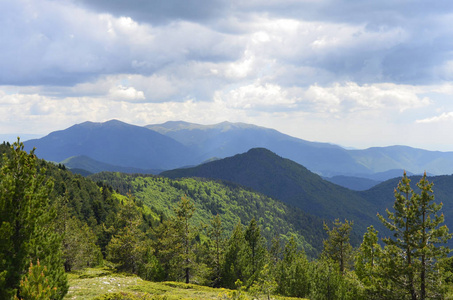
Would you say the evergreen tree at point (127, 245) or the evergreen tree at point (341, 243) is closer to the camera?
the evergreen tree at point (127, 245)

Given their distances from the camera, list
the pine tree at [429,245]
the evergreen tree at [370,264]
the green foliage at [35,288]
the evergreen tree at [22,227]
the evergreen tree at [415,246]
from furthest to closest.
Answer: the evergreen tree at [370,264] → the evergreen tree at [415,246] → the pine tree at [429,245] → the evergreen tree at [22,227] → the green foliage at [35,288]

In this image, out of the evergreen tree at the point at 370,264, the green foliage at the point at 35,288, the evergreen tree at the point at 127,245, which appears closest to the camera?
the green foliage at the point at 35,288

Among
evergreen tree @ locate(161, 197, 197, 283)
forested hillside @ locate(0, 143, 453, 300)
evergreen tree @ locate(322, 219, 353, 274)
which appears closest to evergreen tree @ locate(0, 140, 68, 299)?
forested hillside @ locate(0, 143, 453, 300)

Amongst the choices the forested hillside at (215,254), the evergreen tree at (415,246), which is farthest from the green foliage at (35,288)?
the evergreen tree at (415,246)

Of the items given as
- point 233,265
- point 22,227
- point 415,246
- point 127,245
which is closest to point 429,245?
point 415,246

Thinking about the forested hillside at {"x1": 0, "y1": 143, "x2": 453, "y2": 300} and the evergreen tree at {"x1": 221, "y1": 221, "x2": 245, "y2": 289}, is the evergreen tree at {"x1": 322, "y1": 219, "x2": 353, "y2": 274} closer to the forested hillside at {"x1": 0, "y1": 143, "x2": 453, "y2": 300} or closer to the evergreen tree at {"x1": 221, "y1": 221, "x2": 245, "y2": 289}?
the forested hillside at {"x1": 0, "y1": 143, "x2": 453, "y2": 300}

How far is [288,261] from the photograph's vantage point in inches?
2245

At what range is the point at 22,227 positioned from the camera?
13859mm

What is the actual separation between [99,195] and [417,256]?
13674 centimetres

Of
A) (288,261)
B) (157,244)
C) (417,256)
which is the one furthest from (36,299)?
(288,261)

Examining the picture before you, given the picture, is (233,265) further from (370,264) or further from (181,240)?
(370,264)

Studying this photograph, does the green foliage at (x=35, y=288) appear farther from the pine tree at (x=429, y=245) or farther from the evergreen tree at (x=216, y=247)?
the evergreen tree at (x=216, y=247)

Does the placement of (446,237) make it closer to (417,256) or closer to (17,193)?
(417,256)

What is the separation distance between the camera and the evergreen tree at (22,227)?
12867 mm
